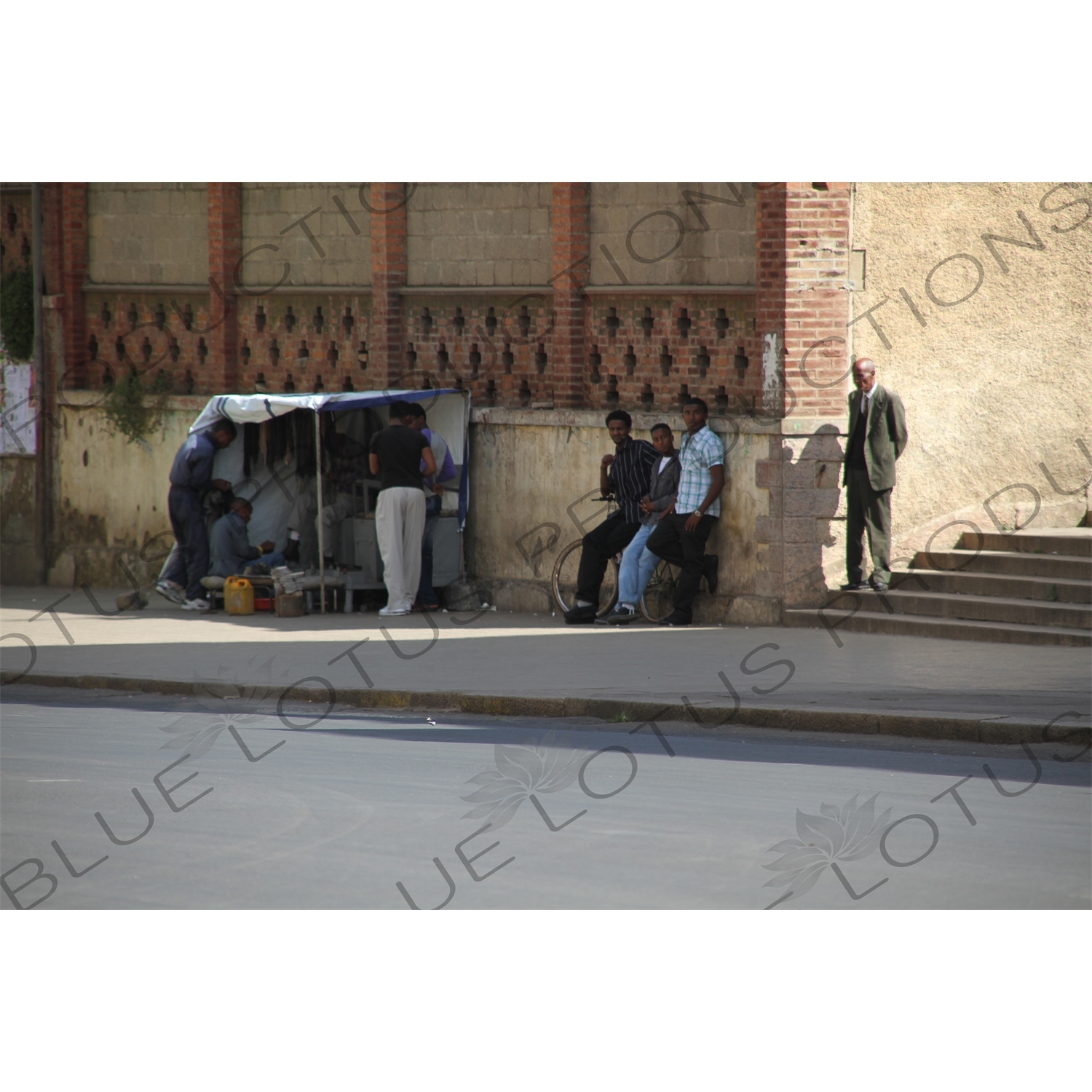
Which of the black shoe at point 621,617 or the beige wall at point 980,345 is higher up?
the beige wall at point 980,345

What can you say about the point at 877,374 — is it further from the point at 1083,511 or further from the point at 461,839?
the point at 461,839

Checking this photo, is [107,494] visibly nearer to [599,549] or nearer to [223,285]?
[223,285]

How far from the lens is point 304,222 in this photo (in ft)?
61.5

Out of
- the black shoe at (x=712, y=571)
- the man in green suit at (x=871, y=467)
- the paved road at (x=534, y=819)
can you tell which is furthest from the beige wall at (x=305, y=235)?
the paved road at (x=534, y=819)

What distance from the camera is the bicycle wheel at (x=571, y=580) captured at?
1608 cm

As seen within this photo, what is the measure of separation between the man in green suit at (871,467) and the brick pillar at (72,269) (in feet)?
34.4

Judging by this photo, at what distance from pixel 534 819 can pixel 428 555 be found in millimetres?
8874

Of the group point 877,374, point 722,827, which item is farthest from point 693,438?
point 722,827

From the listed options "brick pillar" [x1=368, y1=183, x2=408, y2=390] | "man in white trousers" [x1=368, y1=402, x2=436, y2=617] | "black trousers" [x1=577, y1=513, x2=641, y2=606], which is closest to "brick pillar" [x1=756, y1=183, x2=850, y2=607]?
"black trousers" [x1=577, y1=513, x2=641, y2=606]

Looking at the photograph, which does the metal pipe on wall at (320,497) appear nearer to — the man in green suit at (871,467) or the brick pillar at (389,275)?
the brick pillar at (389,275)

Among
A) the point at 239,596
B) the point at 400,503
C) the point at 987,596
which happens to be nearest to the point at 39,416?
the point at 239,596

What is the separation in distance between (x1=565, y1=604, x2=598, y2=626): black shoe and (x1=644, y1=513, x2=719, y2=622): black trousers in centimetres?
90

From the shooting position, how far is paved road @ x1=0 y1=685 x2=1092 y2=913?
6.79 m

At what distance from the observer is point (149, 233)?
20.3 metres
